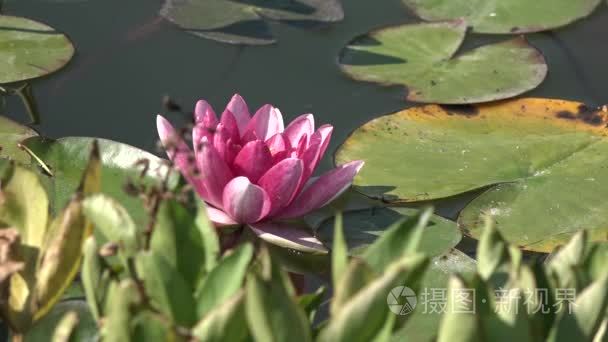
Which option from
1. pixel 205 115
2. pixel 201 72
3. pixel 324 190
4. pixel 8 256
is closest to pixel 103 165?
pixel 205 115

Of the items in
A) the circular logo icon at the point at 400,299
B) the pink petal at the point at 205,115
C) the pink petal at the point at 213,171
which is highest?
the circular logo icon at the point at 400,299

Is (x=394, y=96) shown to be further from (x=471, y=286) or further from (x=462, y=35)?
(x=471, y=286)

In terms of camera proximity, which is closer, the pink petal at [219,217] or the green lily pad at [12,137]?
the pink petal at [219,217]

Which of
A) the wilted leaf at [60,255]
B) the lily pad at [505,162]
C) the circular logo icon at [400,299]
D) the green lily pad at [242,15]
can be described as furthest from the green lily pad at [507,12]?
the wilted leaf at [60,255]

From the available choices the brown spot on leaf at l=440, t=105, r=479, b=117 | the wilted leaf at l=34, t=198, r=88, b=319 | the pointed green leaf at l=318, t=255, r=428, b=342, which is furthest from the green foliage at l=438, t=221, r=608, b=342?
the brown spot on leaf at l=440, t=105, r=479, b=117

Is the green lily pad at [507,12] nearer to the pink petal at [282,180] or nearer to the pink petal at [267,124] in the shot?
the pink petal at [267,124]

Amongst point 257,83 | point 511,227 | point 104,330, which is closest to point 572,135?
point 511,227
